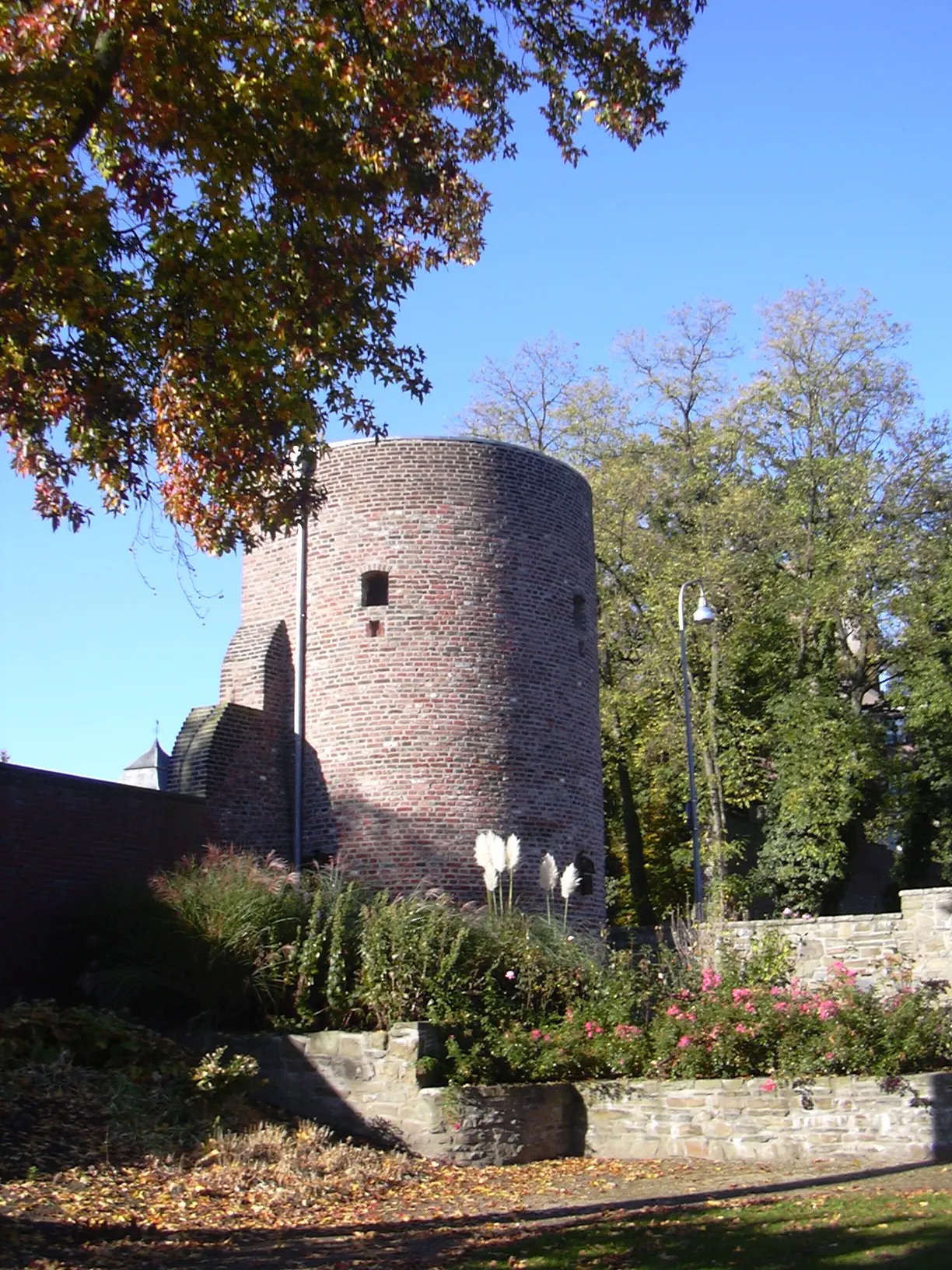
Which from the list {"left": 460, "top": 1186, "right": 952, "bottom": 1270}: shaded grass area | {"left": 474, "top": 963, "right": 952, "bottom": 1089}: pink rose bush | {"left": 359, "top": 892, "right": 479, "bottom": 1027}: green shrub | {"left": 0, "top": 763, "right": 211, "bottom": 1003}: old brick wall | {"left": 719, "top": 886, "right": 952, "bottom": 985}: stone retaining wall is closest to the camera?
{"left": 460, "top": 1186, "right": 952, "bottom": 1270}: shaded grass area

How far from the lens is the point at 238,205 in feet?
28.6

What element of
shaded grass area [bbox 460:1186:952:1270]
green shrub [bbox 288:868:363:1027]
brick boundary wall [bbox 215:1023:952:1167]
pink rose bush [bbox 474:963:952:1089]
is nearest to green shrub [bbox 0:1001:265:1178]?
brick boundary wall [bbox 215:1023:952:1167]

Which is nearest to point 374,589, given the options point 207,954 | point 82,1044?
point 207,954

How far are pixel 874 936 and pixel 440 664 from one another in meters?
6.64

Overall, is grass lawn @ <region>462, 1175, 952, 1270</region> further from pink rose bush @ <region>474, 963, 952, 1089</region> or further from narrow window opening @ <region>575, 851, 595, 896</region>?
narrow window opening @ <region>575, 851, 595, 896</region>

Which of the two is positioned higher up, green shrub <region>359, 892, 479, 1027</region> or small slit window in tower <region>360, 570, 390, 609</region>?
small slit window in tower <region>360, 570, 390, 609</region>

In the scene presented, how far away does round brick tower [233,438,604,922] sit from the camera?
54.4 ft

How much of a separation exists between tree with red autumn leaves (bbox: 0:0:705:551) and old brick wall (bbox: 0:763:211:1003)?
5.35m

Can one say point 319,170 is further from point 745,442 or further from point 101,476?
point 745,442

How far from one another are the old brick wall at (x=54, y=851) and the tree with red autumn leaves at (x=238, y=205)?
5.35 m

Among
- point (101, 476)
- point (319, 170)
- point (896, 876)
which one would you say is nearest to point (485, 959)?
point (101, 476)

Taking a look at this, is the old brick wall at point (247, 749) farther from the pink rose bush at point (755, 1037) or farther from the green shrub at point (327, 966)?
the pink rose bush at point (755, 1037)

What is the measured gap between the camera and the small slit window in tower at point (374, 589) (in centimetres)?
1744

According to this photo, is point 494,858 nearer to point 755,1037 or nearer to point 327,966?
point 327,966
